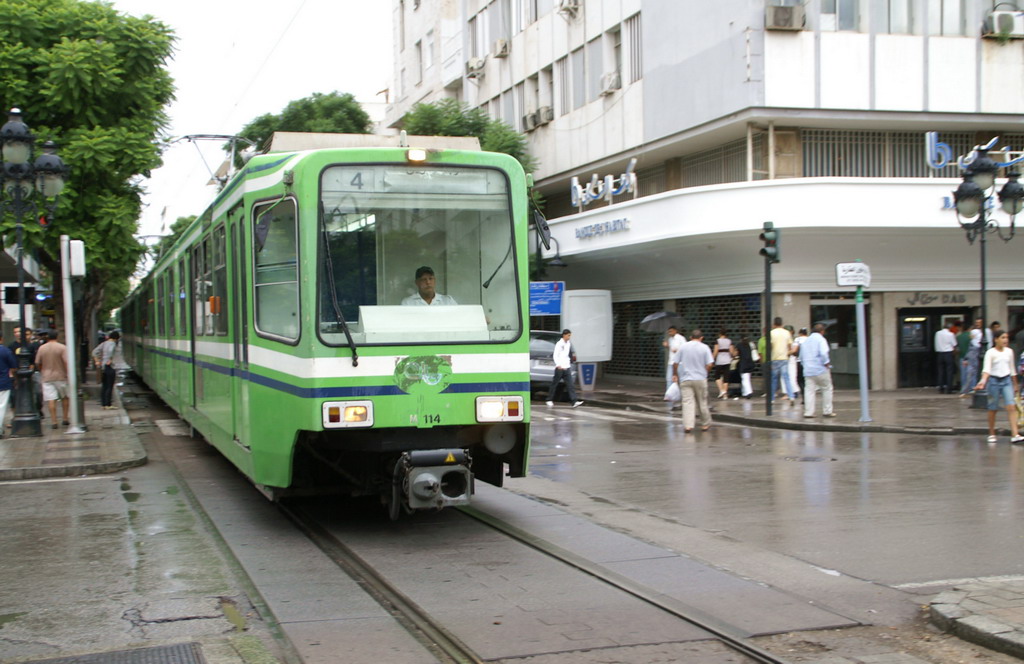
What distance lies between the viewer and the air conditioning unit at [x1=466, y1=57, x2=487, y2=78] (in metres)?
40.7

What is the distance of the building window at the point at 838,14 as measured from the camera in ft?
84.1

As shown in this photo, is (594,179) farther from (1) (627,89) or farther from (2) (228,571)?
(2) (228,571)

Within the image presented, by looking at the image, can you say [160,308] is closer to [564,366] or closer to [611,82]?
[564,366]

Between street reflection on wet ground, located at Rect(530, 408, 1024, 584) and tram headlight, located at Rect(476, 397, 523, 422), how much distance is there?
2.19 meters

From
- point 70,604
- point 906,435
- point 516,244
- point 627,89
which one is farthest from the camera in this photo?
point 627,89

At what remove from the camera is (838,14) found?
2573cm

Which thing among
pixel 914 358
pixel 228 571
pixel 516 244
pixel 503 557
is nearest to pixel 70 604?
pixel 228 571

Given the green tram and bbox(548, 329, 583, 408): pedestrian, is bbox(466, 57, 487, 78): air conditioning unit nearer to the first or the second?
bbox(548, 329, 583, 408): pedestrian

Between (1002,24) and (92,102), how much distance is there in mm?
22314

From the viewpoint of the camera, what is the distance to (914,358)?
27.4 meters

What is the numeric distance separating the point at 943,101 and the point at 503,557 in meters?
23.1

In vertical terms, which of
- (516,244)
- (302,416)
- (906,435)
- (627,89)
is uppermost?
(627,89)

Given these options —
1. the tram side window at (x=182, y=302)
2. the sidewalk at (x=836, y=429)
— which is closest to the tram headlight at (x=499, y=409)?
the sidewalk at (x=836, y=429)

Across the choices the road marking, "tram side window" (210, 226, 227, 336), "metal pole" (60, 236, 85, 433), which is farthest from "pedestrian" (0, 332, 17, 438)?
the road marking
